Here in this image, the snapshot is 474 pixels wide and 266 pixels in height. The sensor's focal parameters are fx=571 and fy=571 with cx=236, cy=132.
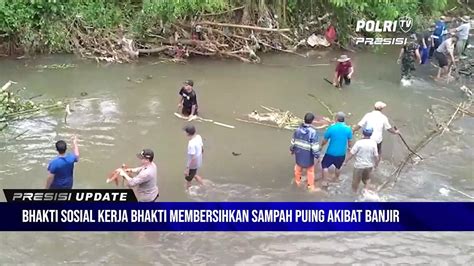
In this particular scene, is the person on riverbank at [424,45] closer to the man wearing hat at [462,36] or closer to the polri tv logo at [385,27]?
the man wearing hat at [462,36]

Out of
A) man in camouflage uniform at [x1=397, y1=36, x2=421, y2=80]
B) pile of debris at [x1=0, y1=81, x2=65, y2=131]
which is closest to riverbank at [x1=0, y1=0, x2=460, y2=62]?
man in camouflage uniform at [x1=397, y1=36, x2=421, y2=80]

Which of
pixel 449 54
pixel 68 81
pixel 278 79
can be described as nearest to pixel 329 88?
pixel 278 79

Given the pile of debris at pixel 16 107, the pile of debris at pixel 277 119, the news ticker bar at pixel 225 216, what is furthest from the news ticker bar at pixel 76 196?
the pile of debris at pixel 277 119

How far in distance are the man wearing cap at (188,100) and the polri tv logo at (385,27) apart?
9.09 m

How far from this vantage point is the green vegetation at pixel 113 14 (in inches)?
676

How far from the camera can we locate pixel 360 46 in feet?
65.1

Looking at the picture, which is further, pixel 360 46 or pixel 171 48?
pixel 360 46

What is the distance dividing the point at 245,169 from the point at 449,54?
8.24m

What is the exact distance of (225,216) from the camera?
7.31m

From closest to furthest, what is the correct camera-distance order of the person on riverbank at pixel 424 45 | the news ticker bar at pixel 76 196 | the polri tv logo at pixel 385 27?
the news ticker bar at pixel 76 196 → the person on riverbank at pixel 424 45 → the polri tv logo at pixel 385 27

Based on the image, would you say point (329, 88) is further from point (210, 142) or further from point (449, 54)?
point (210, 142)

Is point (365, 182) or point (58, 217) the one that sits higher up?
point (58, 217)

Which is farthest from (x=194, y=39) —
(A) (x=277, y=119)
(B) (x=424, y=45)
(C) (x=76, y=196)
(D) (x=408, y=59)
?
(C) (x=76, y=196)

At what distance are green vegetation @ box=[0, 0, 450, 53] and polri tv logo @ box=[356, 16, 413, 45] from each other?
0.97ft
